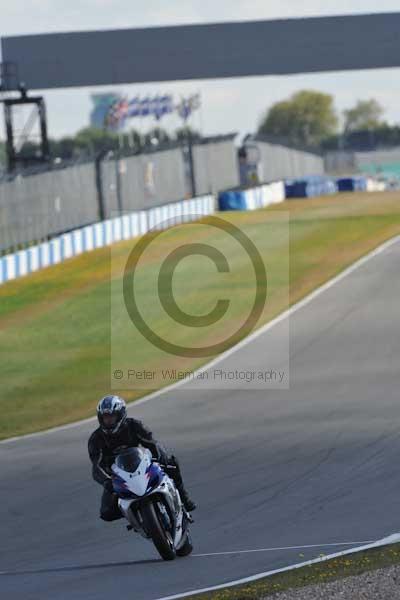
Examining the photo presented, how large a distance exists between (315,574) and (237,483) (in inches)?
187

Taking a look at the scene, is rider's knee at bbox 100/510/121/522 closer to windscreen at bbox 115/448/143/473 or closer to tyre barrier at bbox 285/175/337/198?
windscreen at bbox 115/448/143/473

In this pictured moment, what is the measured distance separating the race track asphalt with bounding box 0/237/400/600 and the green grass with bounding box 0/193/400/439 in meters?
2.32

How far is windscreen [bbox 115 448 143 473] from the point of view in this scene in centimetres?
1070

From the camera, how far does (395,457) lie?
50.5ft

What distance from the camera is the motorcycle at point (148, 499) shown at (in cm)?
1057

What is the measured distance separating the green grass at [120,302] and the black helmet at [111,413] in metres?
9.14

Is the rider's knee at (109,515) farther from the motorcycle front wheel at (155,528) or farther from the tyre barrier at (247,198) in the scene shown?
the tyre barrier at (247,198)

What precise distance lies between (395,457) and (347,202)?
47.4 m

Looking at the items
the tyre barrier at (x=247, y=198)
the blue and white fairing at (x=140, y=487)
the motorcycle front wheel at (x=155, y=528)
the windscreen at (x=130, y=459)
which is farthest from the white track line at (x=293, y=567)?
the tyre barrier at (x=247, y=198)

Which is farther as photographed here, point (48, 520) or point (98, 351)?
point (98, 351)

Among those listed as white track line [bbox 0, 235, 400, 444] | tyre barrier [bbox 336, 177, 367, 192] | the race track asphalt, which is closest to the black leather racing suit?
the race track asphalt

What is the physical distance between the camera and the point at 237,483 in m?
14.4

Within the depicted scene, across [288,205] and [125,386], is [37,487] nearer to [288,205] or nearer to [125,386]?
[125,386]

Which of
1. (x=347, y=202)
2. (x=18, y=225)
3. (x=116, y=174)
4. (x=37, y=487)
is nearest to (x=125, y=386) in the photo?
(x=37, y=487)
